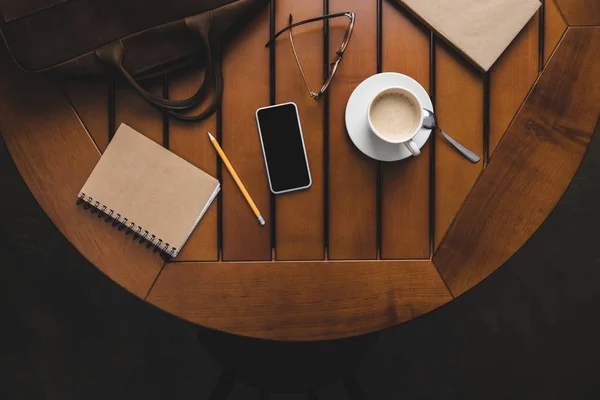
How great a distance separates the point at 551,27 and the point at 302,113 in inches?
15.2

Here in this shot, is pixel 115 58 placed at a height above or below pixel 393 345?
above

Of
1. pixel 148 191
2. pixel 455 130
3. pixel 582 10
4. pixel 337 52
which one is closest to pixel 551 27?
pixel 582 10

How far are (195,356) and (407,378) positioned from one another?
0.53 metres

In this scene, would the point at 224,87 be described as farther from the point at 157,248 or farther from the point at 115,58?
the point at 157,248

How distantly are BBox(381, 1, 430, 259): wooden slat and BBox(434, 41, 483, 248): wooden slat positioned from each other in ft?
0.06

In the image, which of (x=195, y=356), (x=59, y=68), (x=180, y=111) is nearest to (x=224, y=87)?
(x=180, y=111)

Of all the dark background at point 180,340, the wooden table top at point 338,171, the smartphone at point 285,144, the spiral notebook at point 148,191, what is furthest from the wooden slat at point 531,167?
the dark background at point 180,340

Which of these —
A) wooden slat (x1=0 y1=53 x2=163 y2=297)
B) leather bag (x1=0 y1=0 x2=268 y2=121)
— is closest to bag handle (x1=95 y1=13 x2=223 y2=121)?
leather bag (x1=0 y1=0 x2=268 y2=121)

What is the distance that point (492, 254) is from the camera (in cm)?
72

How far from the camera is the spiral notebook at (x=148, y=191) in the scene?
0.70 metres

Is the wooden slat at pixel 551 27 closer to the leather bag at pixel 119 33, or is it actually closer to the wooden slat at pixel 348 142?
the wooden slat at pixel 348 142

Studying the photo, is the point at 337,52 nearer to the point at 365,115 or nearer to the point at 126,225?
the point at 365,115

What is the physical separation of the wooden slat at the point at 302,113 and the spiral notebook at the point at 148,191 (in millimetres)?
119

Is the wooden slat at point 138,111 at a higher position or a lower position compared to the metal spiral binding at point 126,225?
higher
